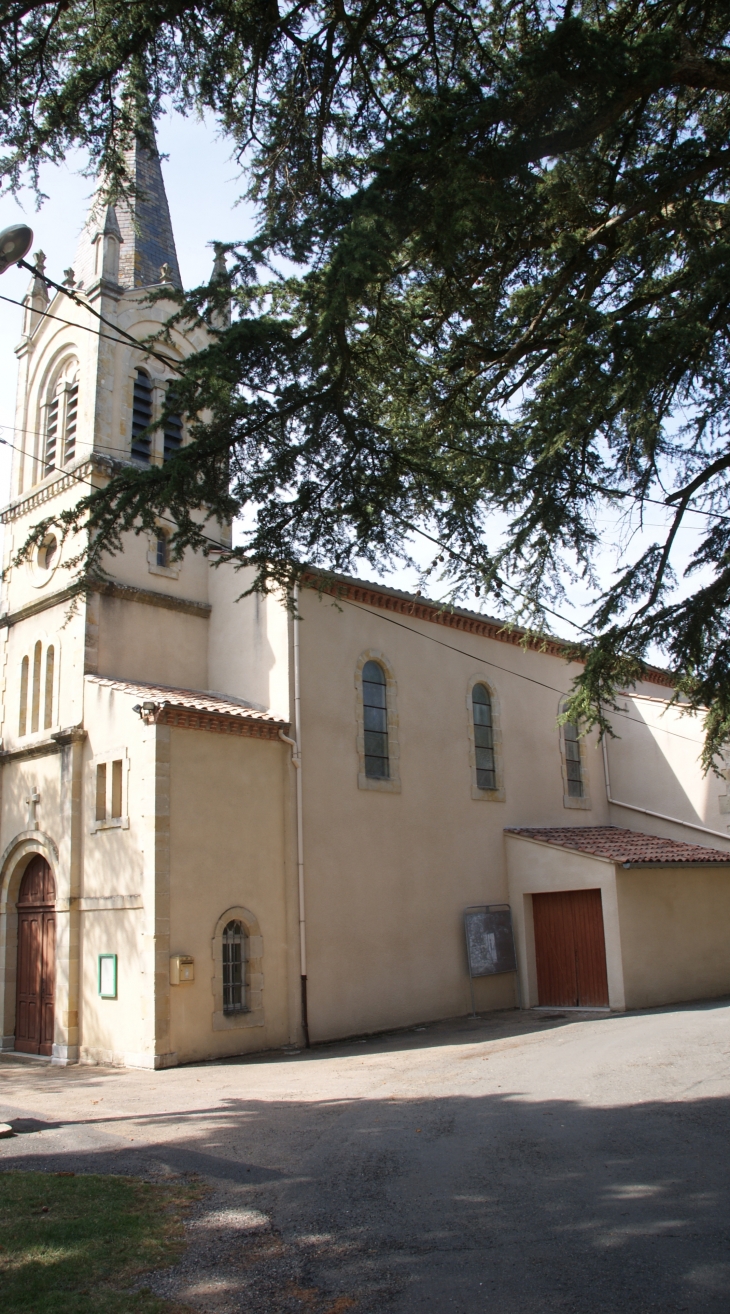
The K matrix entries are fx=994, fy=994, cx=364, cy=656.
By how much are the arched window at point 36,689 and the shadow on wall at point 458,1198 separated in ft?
27.2

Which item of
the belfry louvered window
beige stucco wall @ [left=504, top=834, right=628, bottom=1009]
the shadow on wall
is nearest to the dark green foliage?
the shadow on wall

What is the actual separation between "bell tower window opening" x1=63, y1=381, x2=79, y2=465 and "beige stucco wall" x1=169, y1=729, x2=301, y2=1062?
6.18 m

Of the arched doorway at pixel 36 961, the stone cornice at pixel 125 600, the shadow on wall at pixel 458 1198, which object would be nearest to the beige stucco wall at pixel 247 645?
the stone cornice at pixel 125 600

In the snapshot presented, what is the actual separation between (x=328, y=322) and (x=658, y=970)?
13.2 metres

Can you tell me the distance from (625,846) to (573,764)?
128 inches

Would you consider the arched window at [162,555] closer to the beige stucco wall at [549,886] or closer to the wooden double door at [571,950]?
the beige stucco wall at [549,886]

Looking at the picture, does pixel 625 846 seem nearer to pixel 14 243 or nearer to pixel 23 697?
pixel 23 697

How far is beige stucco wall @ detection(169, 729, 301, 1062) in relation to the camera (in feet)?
41.3

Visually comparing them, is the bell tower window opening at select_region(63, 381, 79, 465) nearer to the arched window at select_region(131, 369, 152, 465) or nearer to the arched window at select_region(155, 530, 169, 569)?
the arched window at select_region(131, 369, 152, 465)

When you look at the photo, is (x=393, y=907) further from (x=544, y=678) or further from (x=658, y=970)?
(x=544, y=678)

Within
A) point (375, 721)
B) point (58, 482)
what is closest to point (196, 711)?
point (375, 721)

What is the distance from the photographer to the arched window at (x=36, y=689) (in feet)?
52.1

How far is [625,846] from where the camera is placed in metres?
17.6

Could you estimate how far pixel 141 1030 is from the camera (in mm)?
12281
